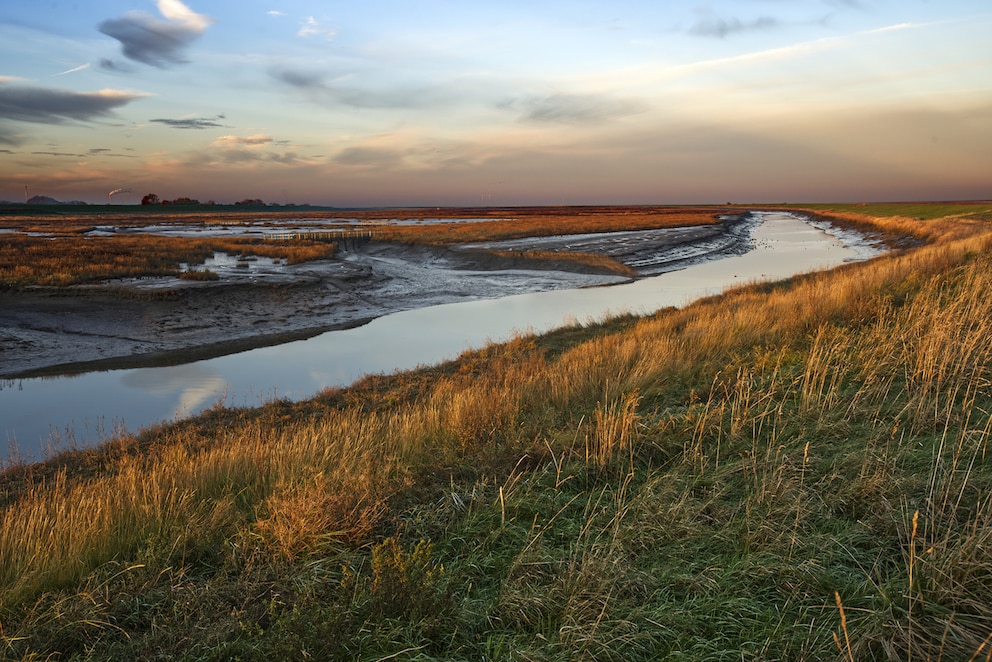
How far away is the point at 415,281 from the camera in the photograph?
31328 mm

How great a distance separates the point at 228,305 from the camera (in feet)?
71.5

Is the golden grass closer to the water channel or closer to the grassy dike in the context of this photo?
the water channel

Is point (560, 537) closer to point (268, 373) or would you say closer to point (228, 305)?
point (268, 373)

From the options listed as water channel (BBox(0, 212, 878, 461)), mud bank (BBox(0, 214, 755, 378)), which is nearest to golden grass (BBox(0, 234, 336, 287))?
mud bank (BBox(0, 214, 755, 378))

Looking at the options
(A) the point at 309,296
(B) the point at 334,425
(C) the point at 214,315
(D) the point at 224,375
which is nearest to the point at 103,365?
(D) the point at 224,375

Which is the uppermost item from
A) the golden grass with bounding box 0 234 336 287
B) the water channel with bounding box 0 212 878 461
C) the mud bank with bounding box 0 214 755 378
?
the golden grass with bounding box 0 234 336 287

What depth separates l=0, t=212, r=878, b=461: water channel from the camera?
11.3 metres

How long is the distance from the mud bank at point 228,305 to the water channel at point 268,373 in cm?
124

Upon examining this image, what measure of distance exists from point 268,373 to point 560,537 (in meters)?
12.3

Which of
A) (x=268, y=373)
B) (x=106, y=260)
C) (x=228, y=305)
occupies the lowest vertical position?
(x=268, y=373)

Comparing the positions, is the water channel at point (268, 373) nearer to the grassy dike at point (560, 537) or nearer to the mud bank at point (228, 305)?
the mud bank at point (228, 305)

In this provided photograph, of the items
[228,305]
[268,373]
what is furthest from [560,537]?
[228,305]

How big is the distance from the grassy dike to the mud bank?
10493 millimetres

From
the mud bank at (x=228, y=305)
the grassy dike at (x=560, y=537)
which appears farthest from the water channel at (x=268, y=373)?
the grassy dike at (x=560, y=537)
